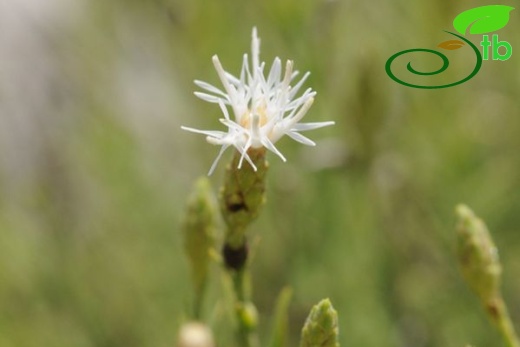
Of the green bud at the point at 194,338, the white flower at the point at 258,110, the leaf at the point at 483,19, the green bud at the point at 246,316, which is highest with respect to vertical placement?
the leaf at the point at 483,19

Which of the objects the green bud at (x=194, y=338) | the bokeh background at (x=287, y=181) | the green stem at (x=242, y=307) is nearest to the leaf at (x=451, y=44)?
the bokeh background at (x=287, y=181)

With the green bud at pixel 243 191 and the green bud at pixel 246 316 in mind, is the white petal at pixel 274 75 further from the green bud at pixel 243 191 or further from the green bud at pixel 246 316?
the green bud at pixel 246 316

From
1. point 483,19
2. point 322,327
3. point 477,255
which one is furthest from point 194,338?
point 483,19

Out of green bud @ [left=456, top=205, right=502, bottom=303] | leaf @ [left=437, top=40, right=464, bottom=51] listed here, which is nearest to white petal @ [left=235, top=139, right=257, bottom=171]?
green bud @ [left=456, top=205, right=502, bottom=303]

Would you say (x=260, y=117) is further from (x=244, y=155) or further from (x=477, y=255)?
(x=477, y=255)

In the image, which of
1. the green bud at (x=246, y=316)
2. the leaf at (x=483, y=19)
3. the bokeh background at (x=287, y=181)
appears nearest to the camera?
the green bud at (x=246, y=316)

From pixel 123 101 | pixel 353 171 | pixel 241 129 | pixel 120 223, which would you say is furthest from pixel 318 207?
pixel 241 129
